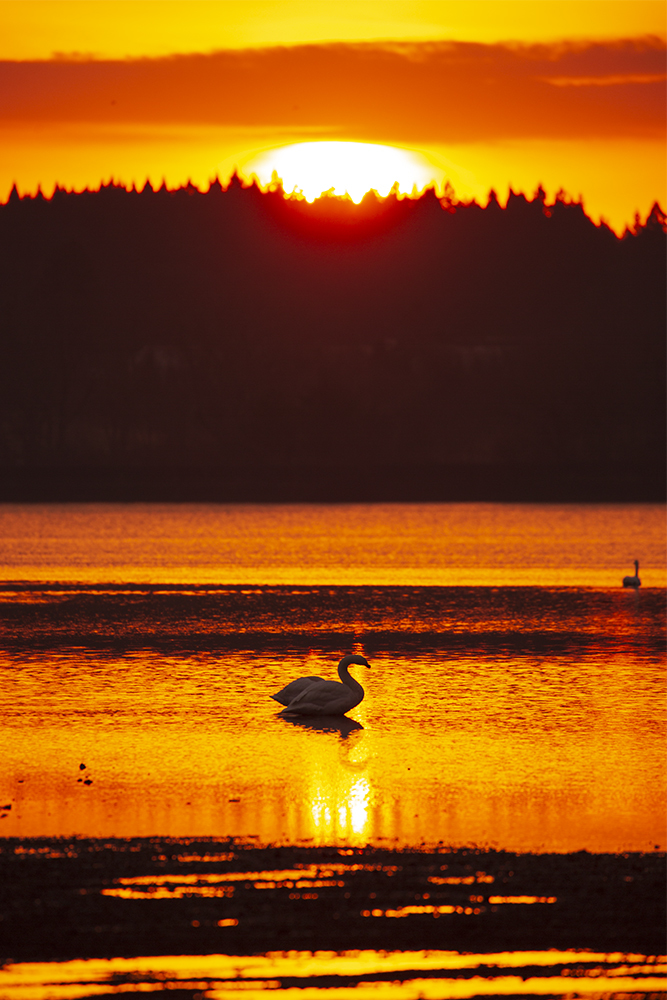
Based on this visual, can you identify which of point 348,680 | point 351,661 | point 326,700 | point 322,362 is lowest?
point 326,700

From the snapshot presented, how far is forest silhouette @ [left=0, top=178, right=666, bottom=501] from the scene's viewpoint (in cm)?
11775

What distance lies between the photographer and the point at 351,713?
15656mm

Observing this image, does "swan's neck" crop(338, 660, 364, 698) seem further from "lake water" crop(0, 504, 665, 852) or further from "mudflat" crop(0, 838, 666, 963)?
"mudflat" crop(0, 838, 666, 963)

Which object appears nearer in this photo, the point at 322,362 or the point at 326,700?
the point at 326,700

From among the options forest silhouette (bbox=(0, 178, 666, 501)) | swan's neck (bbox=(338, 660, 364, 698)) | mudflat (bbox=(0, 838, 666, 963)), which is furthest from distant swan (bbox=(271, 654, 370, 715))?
forest silhouette (bbox=(0, 178, 666, 501))

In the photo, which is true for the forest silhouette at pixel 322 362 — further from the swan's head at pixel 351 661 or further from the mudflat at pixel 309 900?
the mudflat at pixel 309 900

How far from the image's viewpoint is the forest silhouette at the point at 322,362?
118 m

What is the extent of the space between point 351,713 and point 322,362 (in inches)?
5707

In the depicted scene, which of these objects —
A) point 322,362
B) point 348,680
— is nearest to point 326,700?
point 348,680

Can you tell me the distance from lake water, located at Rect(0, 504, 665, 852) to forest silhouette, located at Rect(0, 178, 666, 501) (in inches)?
2631

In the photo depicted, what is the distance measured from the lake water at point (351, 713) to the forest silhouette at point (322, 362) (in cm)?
6682

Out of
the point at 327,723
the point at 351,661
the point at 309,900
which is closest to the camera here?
the point at 309,900

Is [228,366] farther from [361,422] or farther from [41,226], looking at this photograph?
[41,226]

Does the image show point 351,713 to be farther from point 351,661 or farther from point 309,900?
point 309,900
